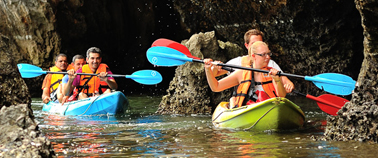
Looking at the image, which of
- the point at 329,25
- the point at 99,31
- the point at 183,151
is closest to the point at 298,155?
the point at 183,151

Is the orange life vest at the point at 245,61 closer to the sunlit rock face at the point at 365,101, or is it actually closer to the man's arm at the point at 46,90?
the sunlit rock face at the point at 365,101

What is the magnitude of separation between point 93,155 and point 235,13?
7.50 meters

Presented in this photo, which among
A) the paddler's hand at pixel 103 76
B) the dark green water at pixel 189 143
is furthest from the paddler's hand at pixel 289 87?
the paddler's hand at pixel 103 76

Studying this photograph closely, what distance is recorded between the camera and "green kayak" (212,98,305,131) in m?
5.29

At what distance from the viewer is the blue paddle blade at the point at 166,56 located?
6.71m

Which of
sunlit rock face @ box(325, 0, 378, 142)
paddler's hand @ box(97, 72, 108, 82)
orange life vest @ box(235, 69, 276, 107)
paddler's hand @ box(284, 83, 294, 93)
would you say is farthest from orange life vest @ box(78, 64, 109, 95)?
sunlit rock face @ box(325, 0, 378, 142)

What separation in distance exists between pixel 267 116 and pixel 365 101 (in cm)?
128

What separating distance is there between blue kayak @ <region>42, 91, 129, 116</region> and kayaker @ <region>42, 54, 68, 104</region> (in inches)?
46.3

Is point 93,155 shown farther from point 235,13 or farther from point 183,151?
point 235,13

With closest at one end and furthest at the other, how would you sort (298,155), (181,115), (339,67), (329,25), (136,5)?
(298,155), (181,115), (329,25), (339,67), (136,5)

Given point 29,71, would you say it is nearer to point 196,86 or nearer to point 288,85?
point 196,86

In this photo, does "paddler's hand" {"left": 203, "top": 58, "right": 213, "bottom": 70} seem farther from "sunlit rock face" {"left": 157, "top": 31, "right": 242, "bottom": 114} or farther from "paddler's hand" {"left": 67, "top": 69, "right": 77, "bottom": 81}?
"paddler's hand" {"left": 67, "top": 69, "right": 77, "bottom": 81}

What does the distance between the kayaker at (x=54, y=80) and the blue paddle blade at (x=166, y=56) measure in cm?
369

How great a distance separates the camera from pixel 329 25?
32.4ft
